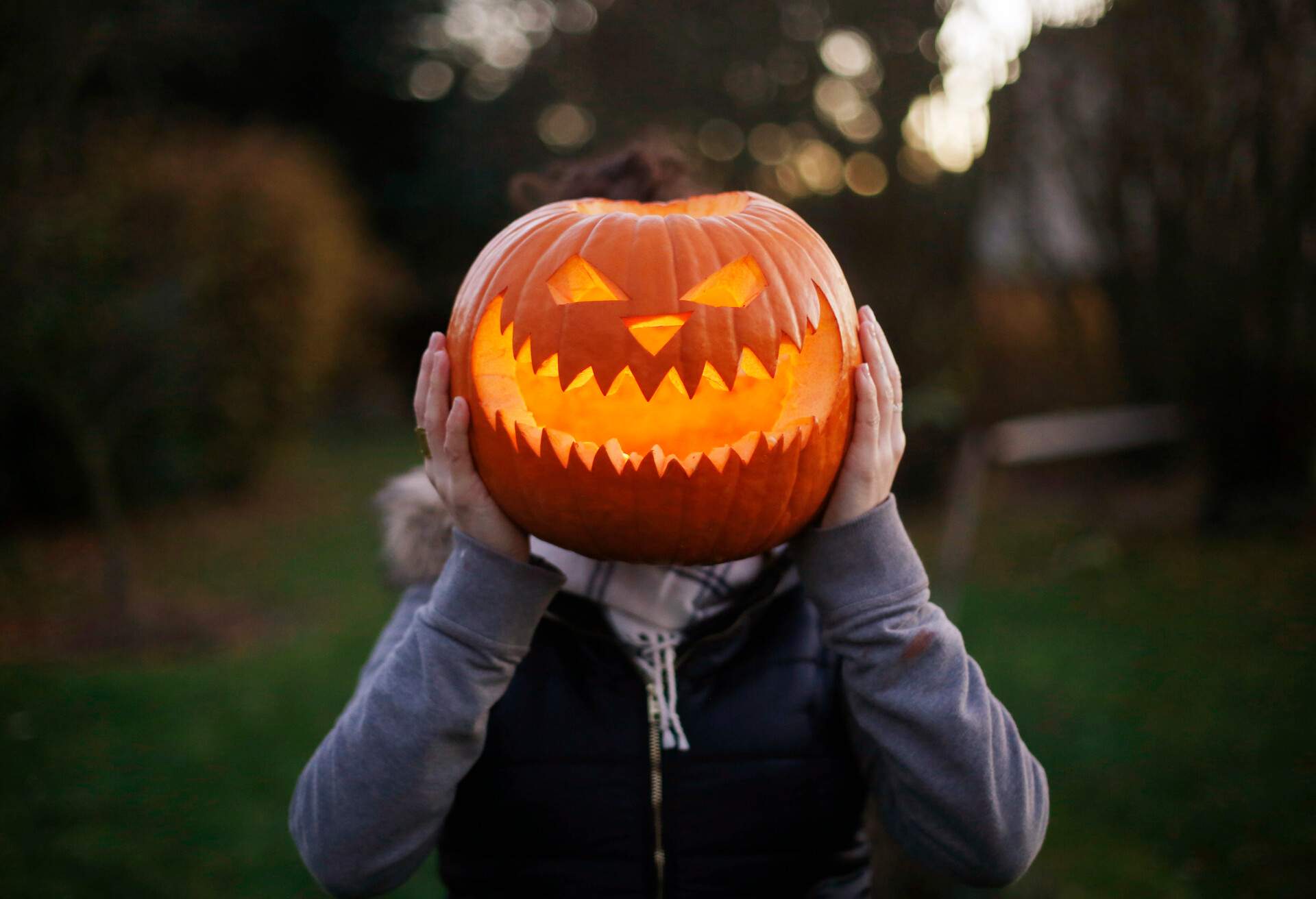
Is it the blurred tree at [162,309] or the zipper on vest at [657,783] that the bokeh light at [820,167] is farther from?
the zipper on vest at [657,783]

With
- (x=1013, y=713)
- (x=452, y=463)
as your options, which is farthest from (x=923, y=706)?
(x=1013, y=713)

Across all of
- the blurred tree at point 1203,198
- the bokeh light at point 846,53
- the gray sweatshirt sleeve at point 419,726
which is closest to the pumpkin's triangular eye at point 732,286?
the gray sweatshirt sleeve at point 419,726

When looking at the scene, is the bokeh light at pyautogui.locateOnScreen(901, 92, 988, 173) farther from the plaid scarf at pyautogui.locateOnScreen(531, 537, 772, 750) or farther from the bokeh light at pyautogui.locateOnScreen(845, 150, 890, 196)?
the plaid scarf at pyautogui.locateOnScreen(531, 537, 772, 750)

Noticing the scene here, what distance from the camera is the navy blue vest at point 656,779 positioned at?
1721 millimetres

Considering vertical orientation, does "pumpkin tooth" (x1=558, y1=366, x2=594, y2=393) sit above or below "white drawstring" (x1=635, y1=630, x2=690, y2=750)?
above

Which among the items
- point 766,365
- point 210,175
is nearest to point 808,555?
point 766,365

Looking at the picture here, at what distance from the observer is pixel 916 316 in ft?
24.5

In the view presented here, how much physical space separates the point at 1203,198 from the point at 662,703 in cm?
629

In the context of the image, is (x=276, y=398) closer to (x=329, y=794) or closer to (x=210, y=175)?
(x=210, y=175)

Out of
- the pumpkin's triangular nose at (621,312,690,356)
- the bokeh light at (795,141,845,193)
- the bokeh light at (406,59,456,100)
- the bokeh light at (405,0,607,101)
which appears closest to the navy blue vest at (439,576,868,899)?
the pumpkin's triangular nose at (621,312,690,356)

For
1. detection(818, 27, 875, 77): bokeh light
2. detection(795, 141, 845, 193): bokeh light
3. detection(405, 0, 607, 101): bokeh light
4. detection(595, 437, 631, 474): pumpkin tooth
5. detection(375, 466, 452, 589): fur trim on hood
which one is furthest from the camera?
detection(405, 0, 607, 101): bokeh light

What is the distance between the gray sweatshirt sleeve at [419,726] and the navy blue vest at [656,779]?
14cm

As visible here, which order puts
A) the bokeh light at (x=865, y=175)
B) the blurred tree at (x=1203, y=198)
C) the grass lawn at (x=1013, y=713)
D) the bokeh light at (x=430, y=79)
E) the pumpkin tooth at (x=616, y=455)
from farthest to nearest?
the bokeh light at (x=430, y=79), the bokeh light at (x=865, y=175), the blurred tree at (x=1203, y=198), the grass lawn at (x=1013, y=713), the pumpkin tooth at (x=616, y=455)

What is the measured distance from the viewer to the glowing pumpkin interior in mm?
1550
